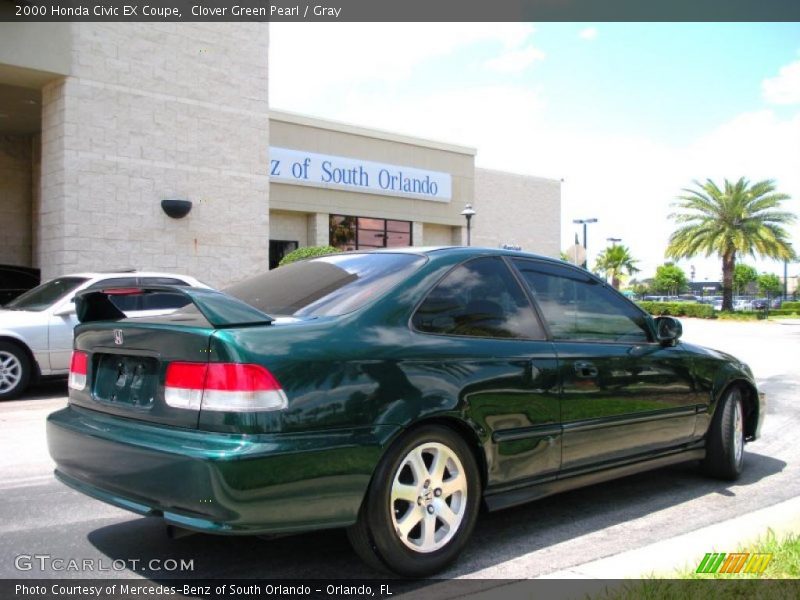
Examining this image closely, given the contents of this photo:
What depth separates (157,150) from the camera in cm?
1619

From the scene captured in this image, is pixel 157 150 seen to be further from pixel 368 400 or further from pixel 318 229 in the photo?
pixel 368 400

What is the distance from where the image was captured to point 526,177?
3234 cm

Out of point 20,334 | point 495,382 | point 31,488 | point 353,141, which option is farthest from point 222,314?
point 353,141

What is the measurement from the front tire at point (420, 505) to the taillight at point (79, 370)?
165 cm

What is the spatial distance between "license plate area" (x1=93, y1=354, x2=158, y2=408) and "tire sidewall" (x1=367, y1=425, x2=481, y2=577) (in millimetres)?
1106

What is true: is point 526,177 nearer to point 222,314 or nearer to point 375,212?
point 375,212

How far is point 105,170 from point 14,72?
2.43 m

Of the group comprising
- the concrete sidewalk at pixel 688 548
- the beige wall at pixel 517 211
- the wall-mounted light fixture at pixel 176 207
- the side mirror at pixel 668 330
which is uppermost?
the beige wall at pixel 517 211

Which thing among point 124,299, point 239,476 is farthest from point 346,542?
point 124,299

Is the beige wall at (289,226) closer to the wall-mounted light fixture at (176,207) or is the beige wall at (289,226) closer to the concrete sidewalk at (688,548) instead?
the wall-mounted light fixture at (176,207)

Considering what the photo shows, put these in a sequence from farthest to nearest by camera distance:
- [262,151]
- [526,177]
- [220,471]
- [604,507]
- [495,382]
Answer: [526,177], [262,151], [604,507], [495,382], [220,471]

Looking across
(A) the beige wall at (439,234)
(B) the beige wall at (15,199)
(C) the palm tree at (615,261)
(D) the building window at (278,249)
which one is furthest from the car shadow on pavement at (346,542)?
(C) the palm tree at (615,261)

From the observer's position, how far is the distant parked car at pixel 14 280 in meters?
15.4

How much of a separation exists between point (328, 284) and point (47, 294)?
7320 millimetres
